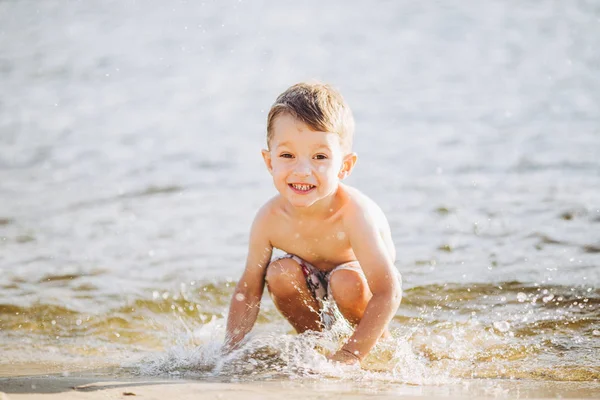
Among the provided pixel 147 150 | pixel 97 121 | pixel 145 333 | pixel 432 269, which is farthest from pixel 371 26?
pixel 145 333

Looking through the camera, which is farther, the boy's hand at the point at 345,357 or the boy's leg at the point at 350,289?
the boy's leg at the point at 350,289

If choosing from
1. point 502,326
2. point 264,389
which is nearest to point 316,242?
point 264,389

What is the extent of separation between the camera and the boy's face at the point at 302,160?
4082 mm

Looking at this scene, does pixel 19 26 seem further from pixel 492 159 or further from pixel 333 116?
pixel 333 116

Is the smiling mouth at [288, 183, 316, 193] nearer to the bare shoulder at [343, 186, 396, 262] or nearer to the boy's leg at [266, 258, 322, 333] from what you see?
the bare shoulder at [343, 186, 396, 262]

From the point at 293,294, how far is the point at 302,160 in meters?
0.79

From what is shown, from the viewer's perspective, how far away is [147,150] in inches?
457

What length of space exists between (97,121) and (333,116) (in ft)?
32.4

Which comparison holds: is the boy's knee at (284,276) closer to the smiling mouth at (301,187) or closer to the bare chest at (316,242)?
the bare chest at (316,242)

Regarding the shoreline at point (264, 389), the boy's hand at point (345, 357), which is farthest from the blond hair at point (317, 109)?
the shoreline at point (264, 389)

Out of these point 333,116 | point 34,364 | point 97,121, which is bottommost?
point 34,364

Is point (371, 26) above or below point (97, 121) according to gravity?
above

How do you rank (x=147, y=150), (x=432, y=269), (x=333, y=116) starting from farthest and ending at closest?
(x=147, y=150) → (x=432, y=269) → (x=333, y=116)

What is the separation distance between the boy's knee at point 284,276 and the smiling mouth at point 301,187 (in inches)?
20.6
